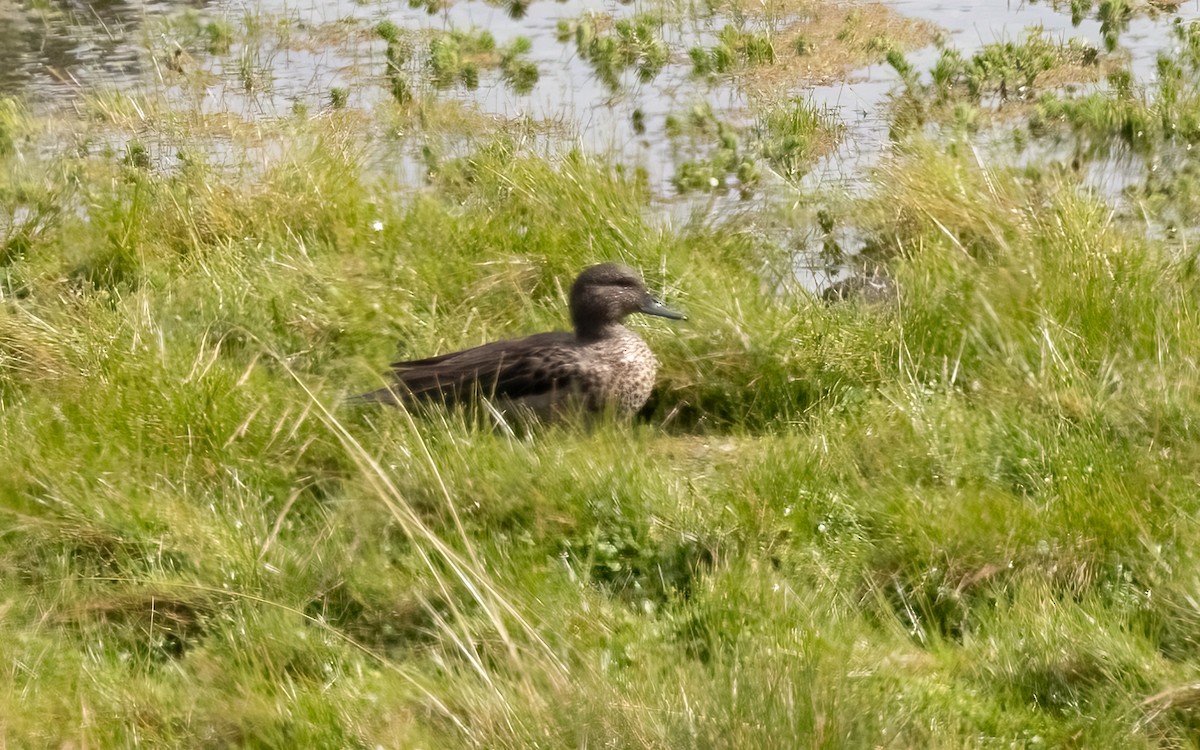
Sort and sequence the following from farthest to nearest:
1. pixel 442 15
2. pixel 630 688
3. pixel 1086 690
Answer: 1. pixel 442 15
2. pixel 1086 690
3. pixel 630 688

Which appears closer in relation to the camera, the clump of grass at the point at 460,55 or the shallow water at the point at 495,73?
the shallow water at the point at 495,73

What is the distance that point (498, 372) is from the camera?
18.5ft

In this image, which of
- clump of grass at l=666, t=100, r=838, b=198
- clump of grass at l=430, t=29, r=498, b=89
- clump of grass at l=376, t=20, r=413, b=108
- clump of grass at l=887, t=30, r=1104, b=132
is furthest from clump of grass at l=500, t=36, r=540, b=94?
clump of grass at l=887, t=30, r=1104, b=132

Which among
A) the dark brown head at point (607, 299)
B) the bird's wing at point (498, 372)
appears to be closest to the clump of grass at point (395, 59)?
the dark brown head at point (607, 299)

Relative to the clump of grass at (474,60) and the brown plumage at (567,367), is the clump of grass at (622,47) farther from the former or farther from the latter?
the brown plumage at (567,367)

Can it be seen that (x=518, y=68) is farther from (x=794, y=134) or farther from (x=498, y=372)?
(x=498, y=372)

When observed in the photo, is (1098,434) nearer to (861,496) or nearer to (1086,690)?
(861,496)

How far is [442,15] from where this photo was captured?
12.6m

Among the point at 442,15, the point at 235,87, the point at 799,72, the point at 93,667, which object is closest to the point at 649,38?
the point at 799,72

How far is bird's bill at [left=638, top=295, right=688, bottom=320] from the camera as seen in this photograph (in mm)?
6027

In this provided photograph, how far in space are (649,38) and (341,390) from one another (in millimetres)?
6073

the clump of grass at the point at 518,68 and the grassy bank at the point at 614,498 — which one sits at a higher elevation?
the clump of grass at the point at 518,68

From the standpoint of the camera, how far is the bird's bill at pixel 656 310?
237 inches

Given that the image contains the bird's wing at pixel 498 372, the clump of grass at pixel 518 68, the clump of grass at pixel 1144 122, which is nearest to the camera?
the bird's wing at pixel 498 372
